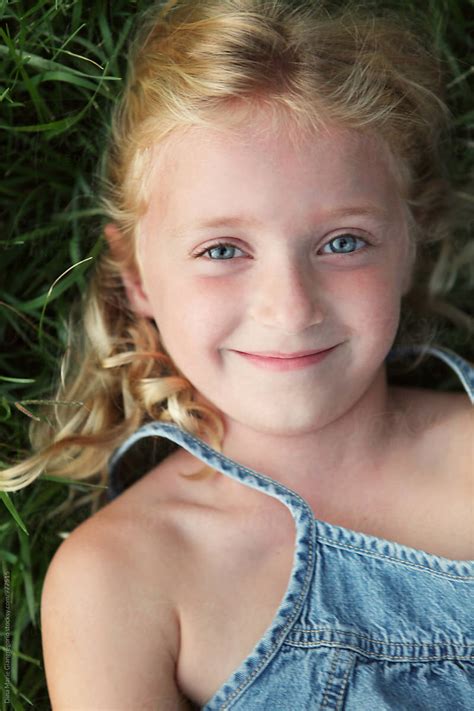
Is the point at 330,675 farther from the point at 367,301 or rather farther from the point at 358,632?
the point at 367,301

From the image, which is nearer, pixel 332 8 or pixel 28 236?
pixel 332 8

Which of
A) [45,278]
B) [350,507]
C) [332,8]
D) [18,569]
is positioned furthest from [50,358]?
[332,8]

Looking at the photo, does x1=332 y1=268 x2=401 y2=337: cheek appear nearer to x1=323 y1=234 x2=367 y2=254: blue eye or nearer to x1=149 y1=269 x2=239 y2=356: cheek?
x1=323 y1=234 x2=367 y2=254: blue eye

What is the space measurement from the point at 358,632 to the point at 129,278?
65 centimetres

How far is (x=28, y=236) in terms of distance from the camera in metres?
1.69

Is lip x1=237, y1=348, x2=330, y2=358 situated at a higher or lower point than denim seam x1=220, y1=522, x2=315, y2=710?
higher

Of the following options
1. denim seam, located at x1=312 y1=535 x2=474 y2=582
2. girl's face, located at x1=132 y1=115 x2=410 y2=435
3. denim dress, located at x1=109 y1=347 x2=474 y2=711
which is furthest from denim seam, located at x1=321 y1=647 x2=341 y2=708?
girl's face, located at x1=132 y1=115 x2=410 y2=435

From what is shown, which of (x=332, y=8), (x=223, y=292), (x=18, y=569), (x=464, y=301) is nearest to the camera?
(x=223, y=292)

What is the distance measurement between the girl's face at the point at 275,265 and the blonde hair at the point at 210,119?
53 millimetres

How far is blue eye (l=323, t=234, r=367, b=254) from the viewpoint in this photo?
1.36 m

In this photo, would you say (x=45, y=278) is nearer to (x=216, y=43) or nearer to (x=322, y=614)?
(x=216, y=43)

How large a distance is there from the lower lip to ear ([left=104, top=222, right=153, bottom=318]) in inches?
8.8

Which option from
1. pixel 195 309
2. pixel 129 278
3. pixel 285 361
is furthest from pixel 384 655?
pixel 129 278

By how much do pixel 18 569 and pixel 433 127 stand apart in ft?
3.28
